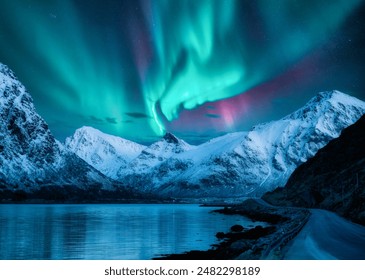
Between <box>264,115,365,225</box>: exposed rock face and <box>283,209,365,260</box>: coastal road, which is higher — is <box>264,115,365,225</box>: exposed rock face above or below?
above

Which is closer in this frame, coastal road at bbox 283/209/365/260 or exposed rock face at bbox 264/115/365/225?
coastal road at bbox 283/209/365/260

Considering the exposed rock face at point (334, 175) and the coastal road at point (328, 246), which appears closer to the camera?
the coastal road at point (328, 246)

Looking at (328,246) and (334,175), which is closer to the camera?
(328,246)

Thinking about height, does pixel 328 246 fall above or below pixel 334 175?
below

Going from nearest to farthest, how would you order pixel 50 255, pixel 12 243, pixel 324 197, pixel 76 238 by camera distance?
pixel 50 255, pixel 12 243, pixel 76 238, pixel 324 197

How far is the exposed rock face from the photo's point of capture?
233 ft

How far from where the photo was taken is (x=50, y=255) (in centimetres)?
4072

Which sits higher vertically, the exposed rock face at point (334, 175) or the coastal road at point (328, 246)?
the exposed rock face at point (334, 175)

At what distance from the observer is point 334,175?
9450 cm

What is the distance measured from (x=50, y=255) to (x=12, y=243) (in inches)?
381

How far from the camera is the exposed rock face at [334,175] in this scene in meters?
70.9
